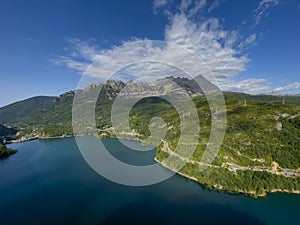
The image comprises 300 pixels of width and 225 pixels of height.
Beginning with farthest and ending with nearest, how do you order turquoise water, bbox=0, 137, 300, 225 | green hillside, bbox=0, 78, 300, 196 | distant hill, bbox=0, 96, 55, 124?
distant hill, bbox=0, 96, 55, 124, green hillside, bbox=0, 78, 300, 196, turquoise water, bbox=0, 137, 300, 225

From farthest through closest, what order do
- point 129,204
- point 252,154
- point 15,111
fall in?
point 15,111 < point 252,154 < point 129,204

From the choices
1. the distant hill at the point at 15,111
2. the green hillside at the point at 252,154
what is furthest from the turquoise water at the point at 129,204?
the distant hill at the point at 15,111

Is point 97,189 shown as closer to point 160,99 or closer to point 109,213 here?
point 109,213

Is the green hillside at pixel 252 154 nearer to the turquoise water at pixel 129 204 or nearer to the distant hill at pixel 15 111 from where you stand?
the turquoise water at pixel 129 204

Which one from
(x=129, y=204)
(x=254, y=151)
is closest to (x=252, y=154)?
(x=254, y=151)

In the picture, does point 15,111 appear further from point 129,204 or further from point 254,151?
point 254,151

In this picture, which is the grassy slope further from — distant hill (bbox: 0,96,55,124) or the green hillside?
distant hill (bbox: 0,96,55,124)

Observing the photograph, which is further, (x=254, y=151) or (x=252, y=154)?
(x=254, y=151)

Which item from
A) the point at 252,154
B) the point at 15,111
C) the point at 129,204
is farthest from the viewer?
the point at 15,111

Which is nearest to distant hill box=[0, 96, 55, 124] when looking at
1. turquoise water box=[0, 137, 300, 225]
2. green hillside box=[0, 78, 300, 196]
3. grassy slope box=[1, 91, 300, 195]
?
turquoise water box=[0, 137, 300, 225]
